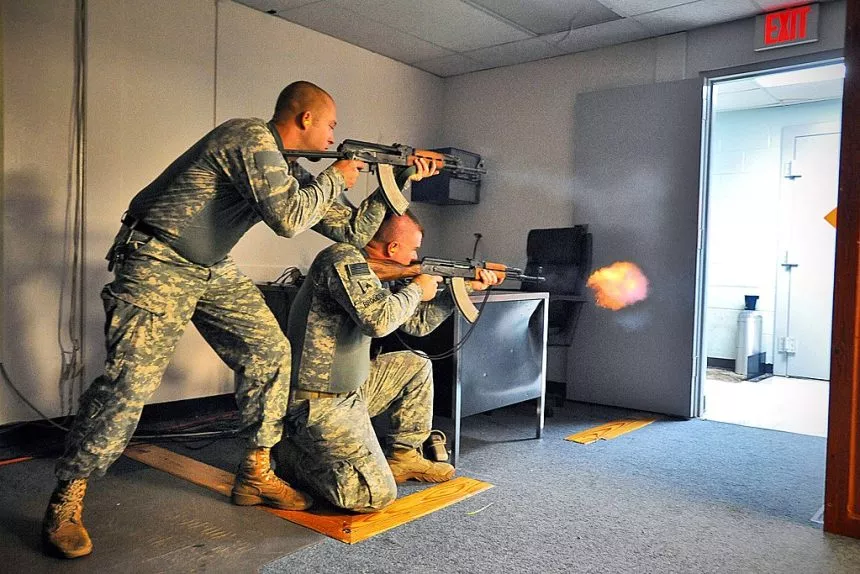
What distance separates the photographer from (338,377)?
99.4 inches

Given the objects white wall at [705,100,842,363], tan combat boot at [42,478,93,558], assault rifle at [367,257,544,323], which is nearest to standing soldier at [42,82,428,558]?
tan combat boot at [42,478,93,558]

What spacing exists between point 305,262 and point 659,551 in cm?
316

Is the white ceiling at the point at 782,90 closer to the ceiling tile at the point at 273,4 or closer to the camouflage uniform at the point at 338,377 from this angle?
the ceiling tile at the point at 273,4

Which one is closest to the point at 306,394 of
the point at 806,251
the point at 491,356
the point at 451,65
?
the point at 491,356

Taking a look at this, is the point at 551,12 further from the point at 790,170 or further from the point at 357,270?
the point at 790,170

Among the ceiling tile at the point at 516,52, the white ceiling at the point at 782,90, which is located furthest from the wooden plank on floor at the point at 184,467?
the white ceiling at the point at 782,90

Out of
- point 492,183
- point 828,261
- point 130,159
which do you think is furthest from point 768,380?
point 130,159

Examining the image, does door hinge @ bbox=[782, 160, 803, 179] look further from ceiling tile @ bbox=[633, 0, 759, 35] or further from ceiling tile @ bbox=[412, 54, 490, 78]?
ceiling tile @ bbox=[412, 54, 490, 78]

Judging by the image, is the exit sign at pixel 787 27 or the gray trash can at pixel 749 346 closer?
the exit sign at pixel 787 27

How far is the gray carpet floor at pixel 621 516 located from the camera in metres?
2.10

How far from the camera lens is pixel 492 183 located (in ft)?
18.0

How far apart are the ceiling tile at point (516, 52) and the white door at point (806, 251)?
2916 millimetres

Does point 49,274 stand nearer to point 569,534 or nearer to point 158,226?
point 158,226

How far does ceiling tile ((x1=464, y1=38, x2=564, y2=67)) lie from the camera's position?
16.1 feet
